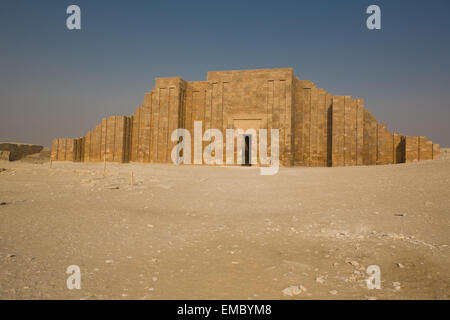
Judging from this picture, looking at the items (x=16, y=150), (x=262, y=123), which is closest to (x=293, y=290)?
(x=262, y=123)

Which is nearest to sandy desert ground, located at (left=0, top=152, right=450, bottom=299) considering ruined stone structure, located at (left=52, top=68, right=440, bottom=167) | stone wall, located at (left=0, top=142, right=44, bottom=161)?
ruined stone structure, located at (left=52, top=68, right=440, bottom=167)

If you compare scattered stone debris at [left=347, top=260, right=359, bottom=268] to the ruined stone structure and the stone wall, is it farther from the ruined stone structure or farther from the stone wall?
the stone wall

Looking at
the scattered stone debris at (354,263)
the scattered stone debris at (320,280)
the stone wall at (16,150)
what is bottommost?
the scattered stone debris at (320,280)

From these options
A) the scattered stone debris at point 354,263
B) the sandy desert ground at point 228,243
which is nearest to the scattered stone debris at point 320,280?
the sandy desert ground at point 228,243

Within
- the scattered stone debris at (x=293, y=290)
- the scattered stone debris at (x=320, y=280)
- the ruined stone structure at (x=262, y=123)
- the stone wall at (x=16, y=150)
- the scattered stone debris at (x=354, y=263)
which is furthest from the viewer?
the stone wall at (x=16, y=150)

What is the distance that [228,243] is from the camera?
377cm

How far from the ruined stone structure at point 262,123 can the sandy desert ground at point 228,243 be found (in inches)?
563

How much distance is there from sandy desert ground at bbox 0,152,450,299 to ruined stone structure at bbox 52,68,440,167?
46.9 feet

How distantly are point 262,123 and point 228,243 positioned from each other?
18135mm

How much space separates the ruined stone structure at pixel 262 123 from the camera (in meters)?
20.8

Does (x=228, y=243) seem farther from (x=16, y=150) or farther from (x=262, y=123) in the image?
(x=16, y=150)

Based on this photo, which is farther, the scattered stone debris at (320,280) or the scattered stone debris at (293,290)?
the scattered stone debris at (320,280)

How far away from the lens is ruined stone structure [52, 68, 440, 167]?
2075cm

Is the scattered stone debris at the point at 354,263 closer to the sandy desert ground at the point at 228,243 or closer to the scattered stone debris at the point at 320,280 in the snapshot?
the sandy desert ground at the point at 228,243
